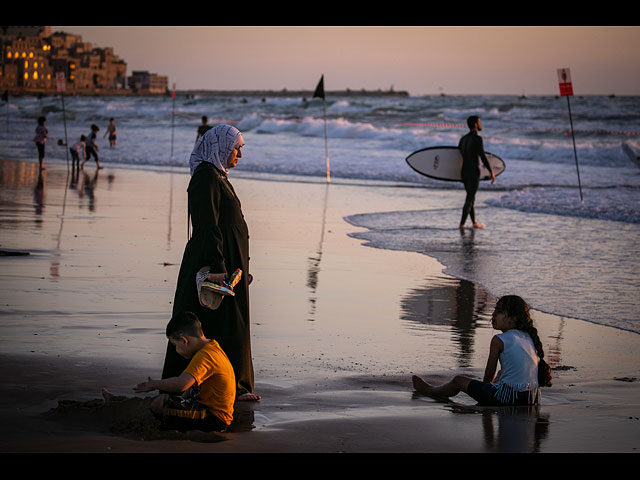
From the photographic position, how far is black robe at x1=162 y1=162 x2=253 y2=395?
563cm

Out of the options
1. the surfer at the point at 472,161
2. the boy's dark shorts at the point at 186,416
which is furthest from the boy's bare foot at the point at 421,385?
the surfer at the point at 472,161

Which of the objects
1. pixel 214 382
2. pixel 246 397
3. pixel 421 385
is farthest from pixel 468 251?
pixel 214 382

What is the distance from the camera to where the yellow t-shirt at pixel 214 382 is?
17.2 ft

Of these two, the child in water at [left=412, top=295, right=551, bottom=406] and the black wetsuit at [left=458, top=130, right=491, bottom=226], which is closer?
the child in water at [left=412, top=295, right=551, bottom=406]

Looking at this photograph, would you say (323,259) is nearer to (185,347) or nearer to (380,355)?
(380,355)

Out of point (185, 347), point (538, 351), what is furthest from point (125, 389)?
point (538, 351)

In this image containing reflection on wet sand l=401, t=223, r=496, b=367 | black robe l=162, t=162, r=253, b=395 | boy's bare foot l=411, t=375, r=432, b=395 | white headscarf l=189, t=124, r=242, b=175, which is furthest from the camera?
reflection on wet sand l=401, t=223, r=496, b=367

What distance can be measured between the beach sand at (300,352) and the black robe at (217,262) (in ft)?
1.15

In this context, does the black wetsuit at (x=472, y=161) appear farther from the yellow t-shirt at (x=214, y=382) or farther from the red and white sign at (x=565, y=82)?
the yellow t-shirt at (x=214, y=382)

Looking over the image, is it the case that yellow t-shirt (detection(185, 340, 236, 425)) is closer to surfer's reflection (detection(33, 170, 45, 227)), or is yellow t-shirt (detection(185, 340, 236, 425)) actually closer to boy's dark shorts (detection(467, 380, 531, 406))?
boy's dark shorts (detection(467, 380, 531, 406))

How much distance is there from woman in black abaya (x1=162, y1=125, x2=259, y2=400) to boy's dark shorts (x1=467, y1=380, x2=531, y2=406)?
1.35 m

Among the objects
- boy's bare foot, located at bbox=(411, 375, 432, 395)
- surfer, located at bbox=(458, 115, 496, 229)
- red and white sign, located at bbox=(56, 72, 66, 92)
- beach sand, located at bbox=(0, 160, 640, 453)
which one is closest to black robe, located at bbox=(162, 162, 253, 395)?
beach sand, located at bbox=(0, 160, 640, 453)

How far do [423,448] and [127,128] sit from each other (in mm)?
62663
